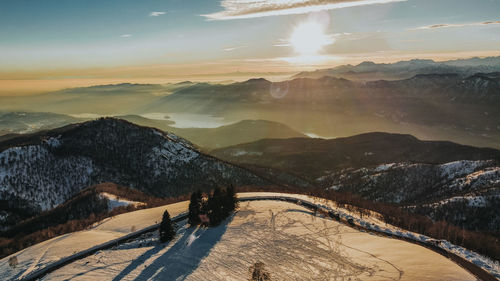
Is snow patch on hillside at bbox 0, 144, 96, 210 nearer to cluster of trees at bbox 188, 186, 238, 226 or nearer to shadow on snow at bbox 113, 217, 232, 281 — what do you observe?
cluster of trees at bbox 188, 186, 238, 226

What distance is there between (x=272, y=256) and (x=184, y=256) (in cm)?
1287

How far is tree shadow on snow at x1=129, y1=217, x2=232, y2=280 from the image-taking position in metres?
35.8

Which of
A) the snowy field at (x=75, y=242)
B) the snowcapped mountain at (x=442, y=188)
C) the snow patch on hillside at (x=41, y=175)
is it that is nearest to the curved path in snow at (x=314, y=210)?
the snowy field at (x=75, y=242)

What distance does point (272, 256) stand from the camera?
37.8 meters

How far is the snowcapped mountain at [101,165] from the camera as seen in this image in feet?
443

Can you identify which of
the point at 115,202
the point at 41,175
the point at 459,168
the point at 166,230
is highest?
the point at 166,230

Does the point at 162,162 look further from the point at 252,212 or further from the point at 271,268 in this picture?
the point at 271,268

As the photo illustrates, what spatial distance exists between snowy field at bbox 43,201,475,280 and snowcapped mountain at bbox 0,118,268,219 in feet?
374

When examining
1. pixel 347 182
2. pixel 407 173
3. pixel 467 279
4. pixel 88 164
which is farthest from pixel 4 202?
pixel 407 173

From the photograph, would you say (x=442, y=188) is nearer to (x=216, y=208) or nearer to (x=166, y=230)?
(x=216, y=208)

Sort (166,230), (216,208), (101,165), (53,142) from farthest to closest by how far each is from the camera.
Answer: (53,142) < (101,165) < (216,208) < (166,230)

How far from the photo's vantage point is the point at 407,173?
151 metres

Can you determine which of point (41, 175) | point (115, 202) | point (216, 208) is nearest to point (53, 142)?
point (41, 175)

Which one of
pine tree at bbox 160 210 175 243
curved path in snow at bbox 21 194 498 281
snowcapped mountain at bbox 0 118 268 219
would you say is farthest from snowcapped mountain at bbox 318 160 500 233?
pine tree at bbox 160 210 175 243
